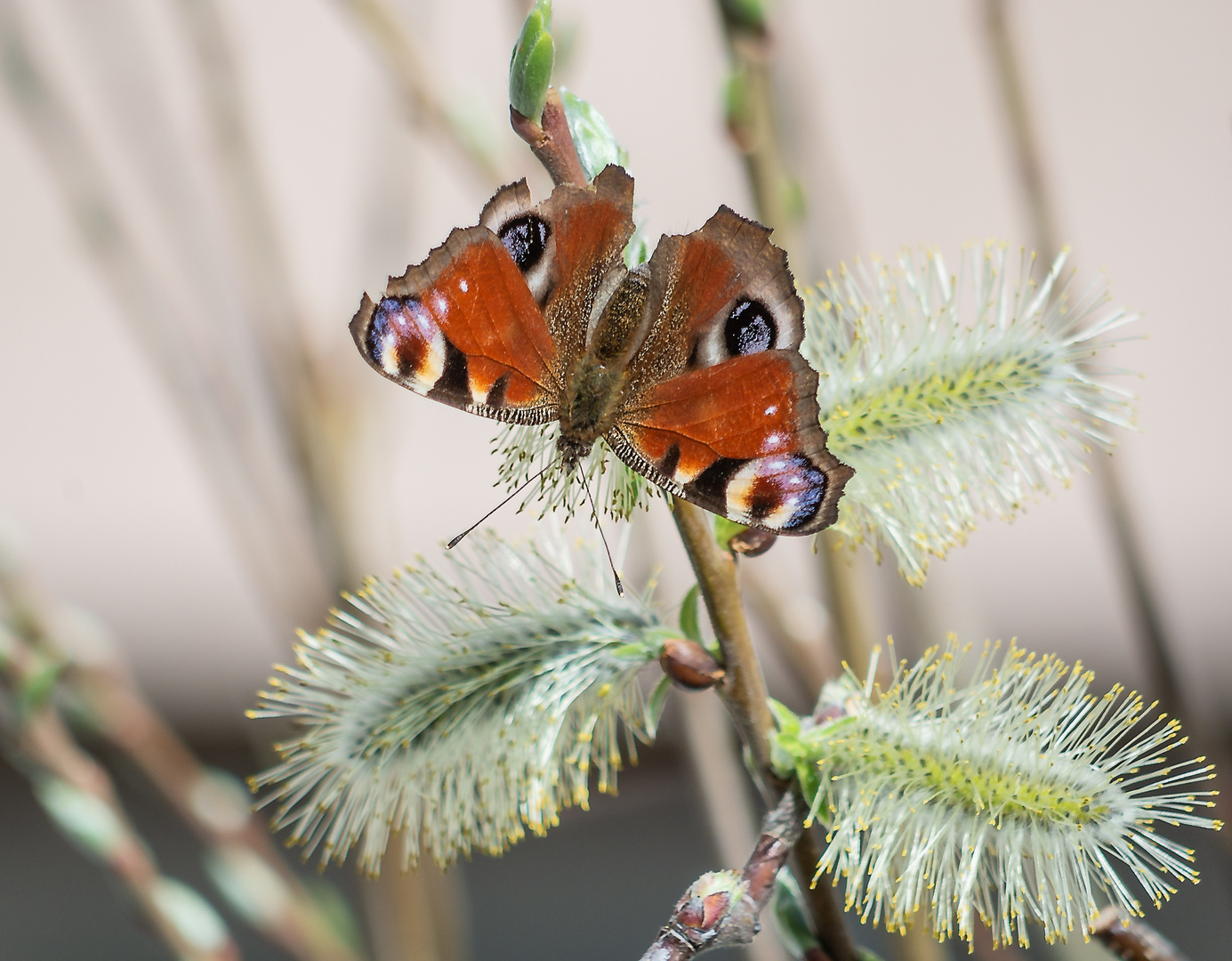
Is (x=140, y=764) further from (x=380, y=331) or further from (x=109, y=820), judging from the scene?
(x=380, y=331)

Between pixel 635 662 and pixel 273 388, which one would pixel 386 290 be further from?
pixel 273 388

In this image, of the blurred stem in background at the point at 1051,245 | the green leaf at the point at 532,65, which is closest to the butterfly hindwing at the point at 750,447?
the green leaf at the point at 532,65

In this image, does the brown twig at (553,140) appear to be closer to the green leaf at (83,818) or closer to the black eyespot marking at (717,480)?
the black eyespot marking at (717,480)

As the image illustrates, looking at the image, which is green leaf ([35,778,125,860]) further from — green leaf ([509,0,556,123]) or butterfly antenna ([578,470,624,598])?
green leaf ([509,0,556,123])

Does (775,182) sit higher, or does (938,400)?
(775,182)

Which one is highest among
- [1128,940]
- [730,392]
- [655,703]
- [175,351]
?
[175,351]

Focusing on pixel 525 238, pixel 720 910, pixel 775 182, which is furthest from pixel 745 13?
pixel 720 910
